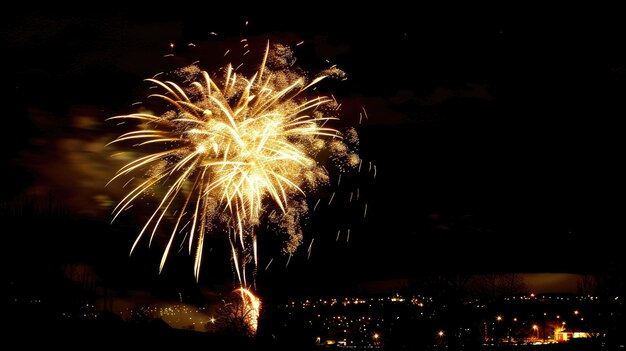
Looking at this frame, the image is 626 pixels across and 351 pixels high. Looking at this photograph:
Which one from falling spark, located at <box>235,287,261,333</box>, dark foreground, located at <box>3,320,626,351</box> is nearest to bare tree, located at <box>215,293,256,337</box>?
falling spark, located at <box>235,287,261,333</box>

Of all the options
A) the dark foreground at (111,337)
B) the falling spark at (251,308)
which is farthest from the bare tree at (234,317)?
the dark foreground at (111,337)

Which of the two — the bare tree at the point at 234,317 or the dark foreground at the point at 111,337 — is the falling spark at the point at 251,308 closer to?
the bare tree at the point at 234,317

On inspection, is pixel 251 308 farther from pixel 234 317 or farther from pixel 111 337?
pixel 111 337

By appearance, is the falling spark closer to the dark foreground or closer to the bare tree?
the bare tree

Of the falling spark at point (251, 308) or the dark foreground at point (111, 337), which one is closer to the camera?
the dark foreground at point (111, 337)

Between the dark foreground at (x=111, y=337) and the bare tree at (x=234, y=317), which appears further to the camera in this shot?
the bare tree at (x=234, y=317)

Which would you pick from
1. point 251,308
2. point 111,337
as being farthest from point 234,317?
point 111,337

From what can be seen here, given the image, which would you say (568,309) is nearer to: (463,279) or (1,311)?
(463,279)

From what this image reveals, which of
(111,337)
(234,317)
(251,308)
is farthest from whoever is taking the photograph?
(234,317)

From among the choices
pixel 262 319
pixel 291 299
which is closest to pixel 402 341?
pixel 291 299

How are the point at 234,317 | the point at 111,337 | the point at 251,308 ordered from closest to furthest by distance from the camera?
1. the point at 111,337
2. the point at 251,308
3. the point at 234,317

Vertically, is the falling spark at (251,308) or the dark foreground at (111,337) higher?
the falling spark at (251,308)
